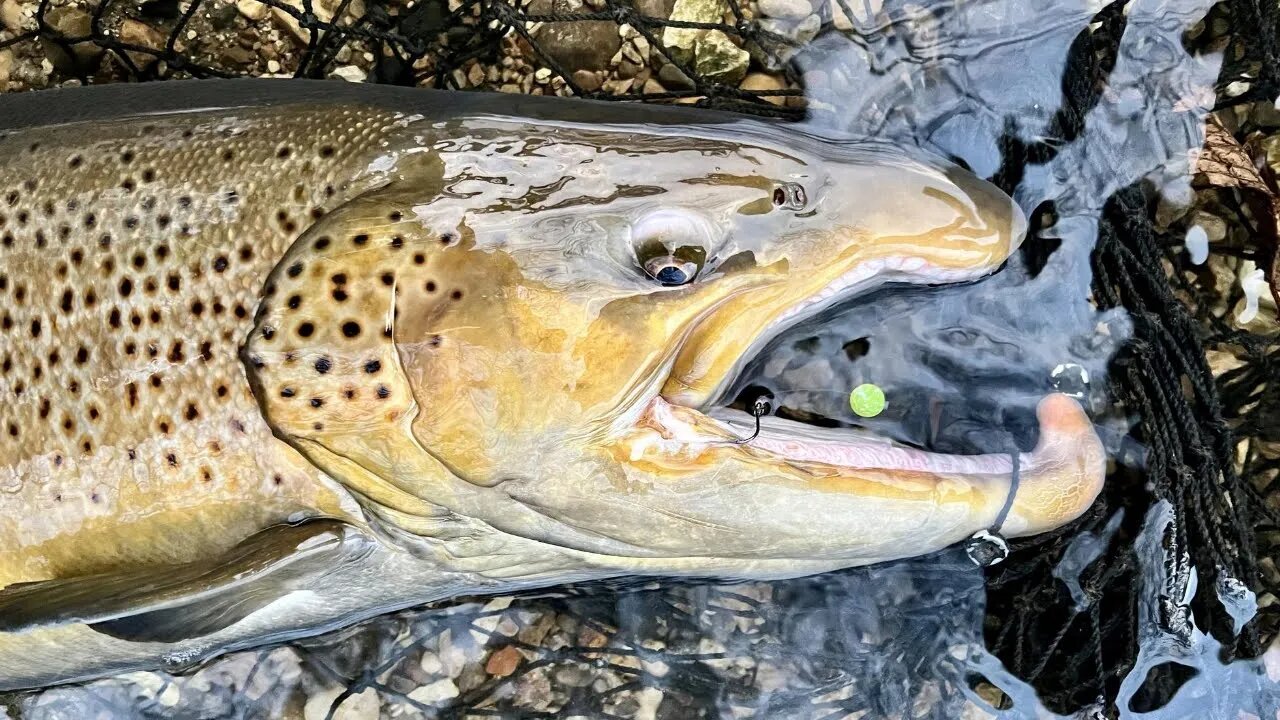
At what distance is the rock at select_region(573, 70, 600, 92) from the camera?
9.54 ft

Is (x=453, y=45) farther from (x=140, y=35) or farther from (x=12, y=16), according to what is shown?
(x=12, y=16)

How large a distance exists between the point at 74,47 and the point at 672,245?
253cm

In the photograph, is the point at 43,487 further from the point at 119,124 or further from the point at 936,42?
the point at 936,42

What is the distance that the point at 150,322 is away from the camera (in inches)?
81.4

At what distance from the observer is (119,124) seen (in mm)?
2229

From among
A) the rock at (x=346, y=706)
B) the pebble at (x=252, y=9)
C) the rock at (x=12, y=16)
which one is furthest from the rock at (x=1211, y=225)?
the rock at (x=12, y=16)

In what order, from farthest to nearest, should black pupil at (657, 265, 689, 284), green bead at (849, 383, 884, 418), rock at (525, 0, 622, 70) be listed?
rock at (525, 0, 622, 70), green bead at (849, 383, 884, 418), black pupil at (657, 265, 689, 284)

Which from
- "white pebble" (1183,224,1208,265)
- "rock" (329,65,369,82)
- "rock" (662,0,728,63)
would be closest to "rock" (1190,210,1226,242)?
"white pebble" (1183,224,1208,265)

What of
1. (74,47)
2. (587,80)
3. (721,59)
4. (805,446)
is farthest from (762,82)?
(74,47)

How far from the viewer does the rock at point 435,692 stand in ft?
9.70

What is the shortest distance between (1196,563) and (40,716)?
3741 mm

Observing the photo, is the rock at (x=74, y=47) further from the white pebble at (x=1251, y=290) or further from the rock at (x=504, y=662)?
the white pebble at (x=1251, y=290)

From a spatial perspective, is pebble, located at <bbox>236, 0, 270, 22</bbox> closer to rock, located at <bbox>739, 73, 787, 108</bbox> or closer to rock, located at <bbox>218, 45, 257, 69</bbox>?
rock, located at <bbox>218, 45, 257, 69</bbox>

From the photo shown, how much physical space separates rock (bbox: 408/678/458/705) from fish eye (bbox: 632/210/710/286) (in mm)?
1784
